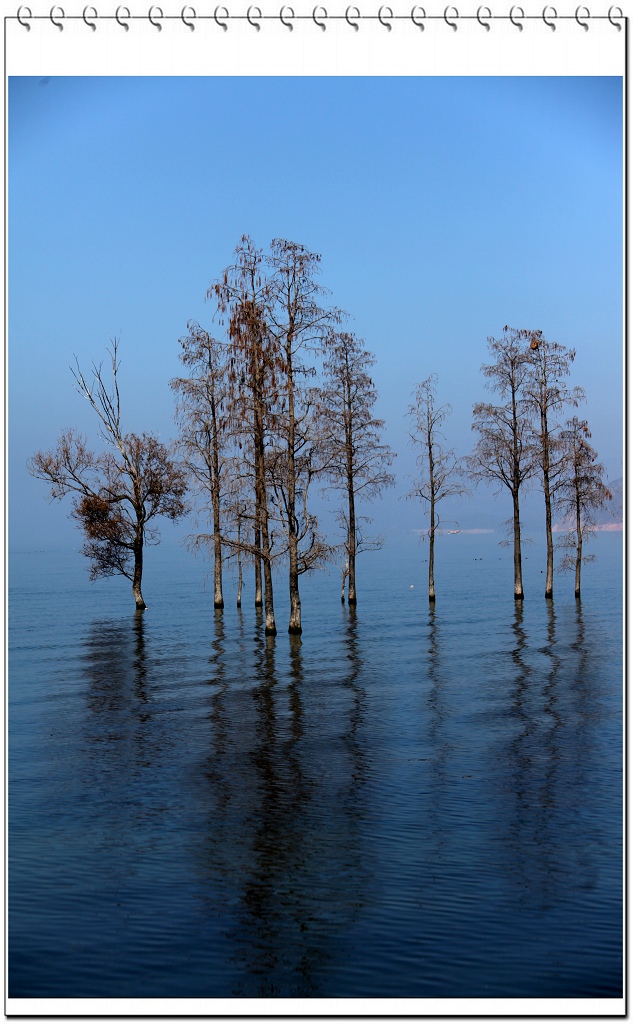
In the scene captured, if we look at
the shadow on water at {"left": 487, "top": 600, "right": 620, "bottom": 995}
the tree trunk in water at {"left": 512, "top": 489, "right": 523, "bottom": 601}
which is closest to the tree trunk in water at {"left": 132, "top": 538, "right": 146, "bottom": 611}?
the tree trunk in water at {"left": 512, "top": 489, "right": 523, "bottom": 601}

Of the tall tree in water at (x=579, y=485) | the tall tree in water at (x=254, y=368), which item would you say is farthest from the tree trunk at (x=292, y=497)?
the tall tree in water at (x=579, y=485)

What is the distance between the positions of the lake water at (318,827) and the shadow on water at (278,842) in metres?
0.04

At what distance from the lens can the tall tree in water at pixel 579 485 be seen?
4281 cm

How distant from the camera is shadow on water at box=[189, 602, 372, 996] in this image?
814cm

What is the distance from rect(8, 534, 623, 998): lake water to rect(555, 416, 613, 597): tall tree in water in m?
18.0

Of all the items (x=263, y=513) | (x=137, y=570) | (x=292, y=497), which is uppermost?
(x=292, y=497)

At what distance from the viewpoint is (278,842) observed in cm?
1123

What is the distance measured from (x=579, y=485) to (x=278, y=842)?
35191mm
